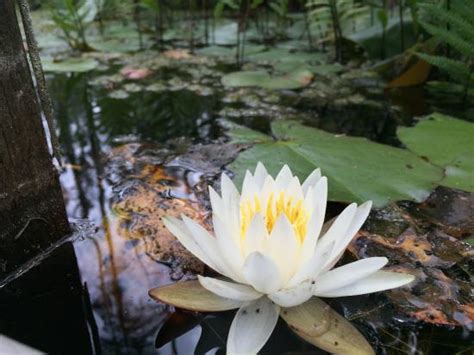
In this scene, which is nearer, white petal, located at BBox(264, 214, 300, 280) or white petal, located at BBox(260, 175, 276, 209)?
white petal, located at BBox(264, 214, 300, 280)

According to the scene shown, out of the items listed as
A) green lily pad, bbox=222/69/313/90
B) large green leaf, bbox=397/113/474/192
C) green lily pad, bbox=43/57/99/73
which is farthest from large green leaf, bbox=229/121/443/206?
green lily pad, bbox=43/57/99/73

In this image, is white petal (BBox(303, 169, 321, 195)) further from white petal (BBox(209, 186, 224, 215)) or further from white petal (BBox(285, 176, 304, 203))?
white petal (BBox(209, 186, 224, 215))

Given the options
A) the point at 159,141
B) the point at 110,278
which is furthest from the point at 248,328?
the point at 159,141

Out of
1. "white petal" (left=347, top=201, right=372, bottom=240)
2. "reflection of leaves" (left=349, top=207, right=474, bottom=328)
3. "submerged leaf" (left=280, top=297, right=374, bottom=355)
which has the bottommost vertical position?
"reflection of leaves" (left=349, top=207, right=474, bottom=328)

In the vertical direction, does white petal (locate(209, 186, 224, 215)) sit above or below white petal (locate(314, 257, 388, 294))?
above

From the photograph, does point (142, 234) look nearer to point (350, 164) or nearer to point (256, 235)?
point (256, 235)

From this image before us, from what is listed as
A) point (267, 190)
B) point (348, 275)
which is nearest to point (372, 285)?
point (348, 275)

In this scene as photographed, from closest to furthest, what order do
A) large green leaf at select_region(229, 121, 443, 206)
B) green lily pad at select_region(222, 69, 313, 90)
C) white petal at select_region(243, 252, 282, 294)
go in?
white petal at select_region(243, 252, 282, 294), large green leaf at select_region(229, 121, 443, 206), green lily pad at select_region(222, 69, 313, 90)
